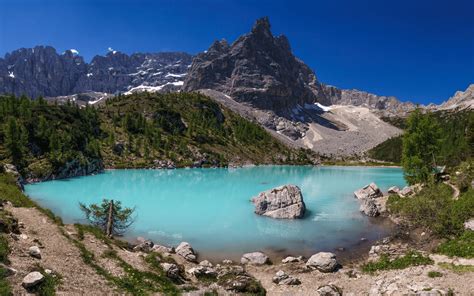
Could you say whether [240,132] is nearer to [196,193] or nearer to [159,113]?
[159,113]

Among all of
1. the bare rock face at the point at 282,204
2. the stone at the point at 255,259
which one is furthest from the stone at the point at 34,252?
the bare rock face at the point at 282,204

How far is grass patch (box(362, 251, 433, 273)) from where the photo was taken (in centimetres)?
2134

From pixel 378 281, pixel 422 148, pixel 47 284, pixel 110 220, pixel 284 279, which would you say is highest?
pixel 422 148

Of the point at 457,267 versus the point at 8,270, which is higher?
the point at 8,270

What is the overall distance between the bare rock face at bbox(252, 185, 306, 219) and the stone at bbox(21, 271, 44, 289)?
1207 inches

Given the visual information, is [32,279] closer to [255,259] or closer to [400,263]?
[255,259]

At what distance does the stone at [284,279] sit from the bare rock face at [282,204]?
64.8 feet

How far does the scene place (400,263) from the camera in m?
21.8

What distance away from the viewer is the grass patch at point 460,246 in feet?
69.8

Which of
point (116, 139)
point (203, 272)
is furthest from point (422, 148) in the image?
point (116, 139)

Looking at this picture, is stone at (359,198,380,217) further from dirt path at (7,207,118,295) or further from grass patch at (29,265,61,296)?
grass patch at (29,265,61,296)

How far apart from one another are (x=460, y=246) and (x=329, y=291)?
11.3 metres

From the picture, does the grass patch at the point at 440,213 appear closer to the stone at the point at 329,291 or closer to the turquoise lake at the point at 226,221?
the turquoise lake at the point at 226,221

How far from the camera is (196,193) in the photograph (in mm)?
63688
